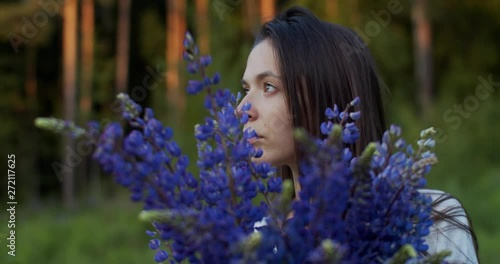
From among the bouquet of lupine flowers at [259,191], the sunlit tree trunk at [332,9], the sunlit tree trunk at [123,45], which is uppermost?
the sunlit tree trunk at [123,45]

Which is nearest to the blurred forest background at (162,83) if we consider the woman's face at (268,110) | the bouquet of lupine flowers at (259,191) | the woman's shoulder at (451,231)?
the woman's face at (268,110)

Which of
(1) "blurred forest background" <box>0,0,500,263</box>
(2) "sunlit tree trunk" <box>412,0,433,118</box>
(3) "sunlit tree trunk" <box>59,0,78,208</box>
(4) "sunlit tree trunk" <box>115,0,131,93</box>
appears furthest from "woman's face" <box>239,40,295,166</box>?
(4) "sunlit tree trunk" <box>115,0,131,93</box>

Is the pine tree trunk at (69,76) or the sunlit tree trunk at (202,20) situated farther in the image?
the pine tree trunk at (69,76)

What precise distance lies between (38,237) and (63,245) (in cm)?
46

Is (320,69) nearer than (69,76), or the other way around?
(320,69)

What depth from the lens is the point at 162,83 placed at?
60.5ft

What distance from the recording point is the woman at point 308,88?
1.45 m

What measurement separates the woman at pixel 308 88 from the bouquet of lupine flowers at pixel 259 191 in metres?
0.45

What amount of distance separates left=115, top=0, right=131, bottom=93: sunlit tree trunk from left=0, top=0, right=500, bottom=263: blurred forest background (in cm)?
4

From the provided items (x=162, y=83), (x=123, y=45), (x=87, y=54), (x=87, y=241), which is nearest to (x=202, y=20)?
(x=162, y=83)

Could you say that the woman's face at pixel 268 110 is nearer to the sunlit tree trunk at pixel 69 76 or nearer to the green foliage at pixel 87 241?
the green foliage at pixel 87 241

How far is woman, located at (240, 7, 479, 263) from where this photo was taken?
1.45 m

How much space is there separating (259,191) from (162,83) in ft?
57.8

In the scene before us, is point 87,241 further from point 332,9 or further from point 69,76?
point 69,76
